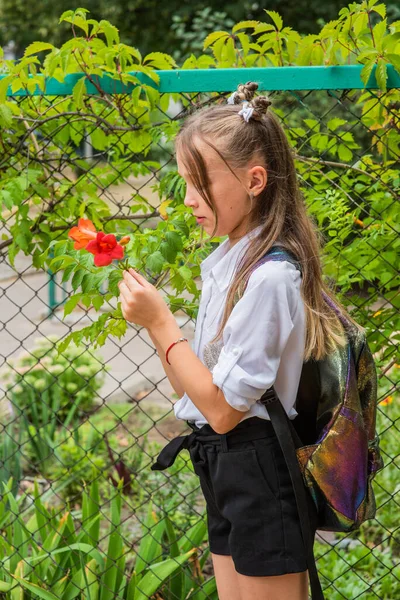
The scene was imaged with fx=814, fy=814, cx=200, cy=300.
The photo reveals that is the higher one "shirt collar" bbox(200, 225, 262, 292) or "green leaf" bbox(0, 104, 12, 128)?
"green leaf" bbox(0, 104, 12, 128)

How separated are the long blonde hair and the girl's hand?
0.43 ft

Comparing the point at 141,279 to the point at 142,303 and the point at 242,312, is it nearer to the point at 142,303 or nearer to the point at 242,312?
the point at 142,303

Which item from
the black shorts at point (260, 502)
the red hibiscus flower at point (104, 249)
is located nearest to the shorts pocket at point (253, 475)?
the black shorts at point (260, 502)

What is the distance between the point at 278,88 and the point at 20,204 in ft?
2.79

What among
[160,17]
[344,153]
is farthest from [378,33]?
[160,17]

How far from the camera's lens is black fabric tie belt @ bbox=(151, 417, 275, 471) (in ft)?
5.58

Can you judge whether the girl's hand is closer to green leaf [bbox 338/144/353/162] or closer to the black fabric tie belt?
the black fabric tie belt

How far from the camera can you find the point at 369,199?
2.50 meters

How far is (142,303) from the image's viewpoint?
1.68m

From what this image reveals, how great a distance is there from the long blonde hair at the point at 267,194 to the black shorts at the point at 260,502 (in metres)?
0.21

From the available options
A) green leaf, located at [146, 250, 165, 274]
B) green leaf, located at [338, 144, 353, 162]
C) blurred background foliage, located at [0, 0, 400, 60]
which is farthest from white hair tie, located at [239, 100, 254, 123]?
blurred background foliage, located at [0, 0, 400, 60]

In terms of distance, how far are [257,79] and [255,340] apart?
925mm

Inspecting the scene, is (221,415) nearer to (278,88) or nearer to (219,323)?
(219,323)

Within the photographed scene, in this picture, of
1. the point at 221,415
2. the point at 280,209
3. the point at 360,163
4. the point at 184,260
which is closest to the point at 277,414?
the point at 221,415
